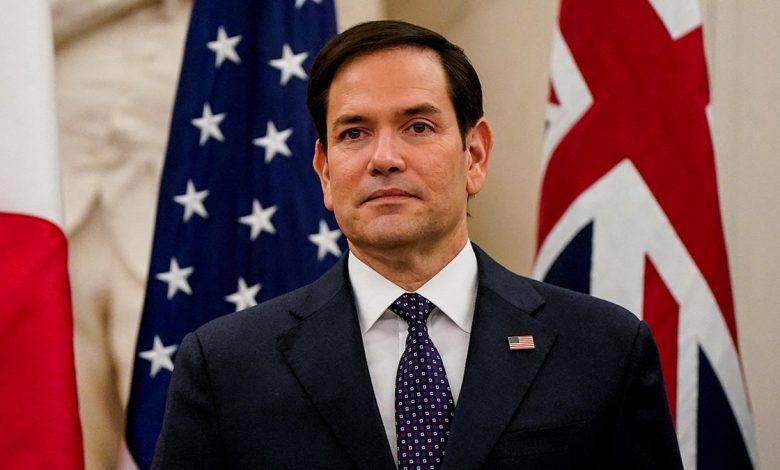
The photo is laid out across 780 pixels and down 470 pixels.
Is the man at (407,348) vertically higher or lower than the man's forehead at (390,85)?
lower

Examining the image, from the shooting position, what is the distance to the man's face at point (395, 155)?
1.65m

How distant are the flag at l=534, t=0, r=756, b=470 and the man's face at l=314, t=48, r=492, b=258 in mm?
946

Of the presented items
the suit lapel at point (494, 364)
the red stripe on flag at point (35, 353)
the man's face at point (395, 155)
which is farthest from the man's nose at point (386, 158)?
the red stripe on flag at point (35, 353)

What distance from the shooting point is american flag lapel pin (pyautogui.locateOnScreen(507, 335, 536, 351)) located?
1.64 metres

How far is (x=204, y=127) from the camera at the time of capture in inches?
111

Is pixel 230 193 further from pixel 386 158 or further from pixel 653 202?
pixel 386 158

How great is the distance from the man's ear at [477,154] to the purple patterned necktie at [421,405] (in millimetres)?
321

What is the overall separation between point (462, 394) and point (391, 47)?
1.83 ft

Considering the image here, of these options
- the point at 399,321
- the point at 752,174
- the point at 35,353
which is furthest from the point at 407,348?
the point at 752,174

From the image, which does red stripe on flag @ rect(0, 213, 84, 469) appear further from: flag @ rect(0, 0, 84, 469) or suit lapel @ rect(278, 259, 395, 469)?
suit lapel @ rect(278, 259, 395, 469)

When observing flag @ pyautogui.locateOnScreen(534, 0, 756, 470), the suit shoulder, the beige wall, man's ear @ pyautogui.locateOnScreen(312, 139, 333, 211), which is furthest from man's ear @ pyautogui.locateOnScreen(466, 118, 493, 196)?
the beige wall

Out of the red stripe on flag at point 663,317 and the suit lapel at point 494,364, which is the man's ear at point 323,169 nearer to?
the suit lapel at point 494,364

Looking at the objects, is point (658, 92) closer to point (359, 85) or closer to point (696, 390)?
point (696, 390)

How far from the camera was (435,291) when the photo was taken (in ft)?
5.52
